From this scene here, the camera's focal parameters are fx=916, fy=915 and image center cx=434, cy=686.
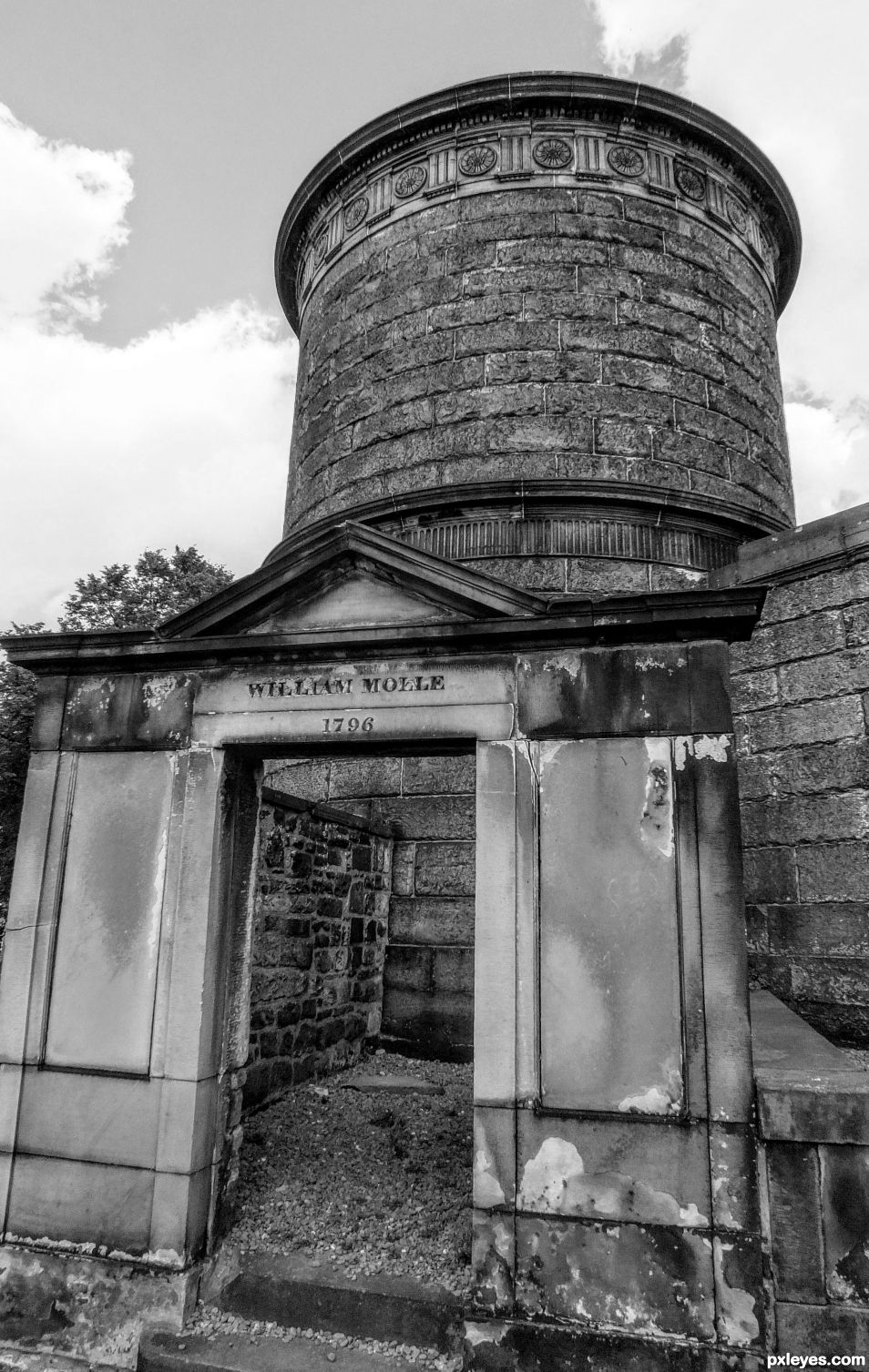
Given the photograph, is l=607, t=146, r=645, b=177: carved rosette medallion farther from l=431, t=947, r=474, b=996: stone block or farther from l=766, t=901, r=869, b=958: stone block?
l=431, t=947, r=474, b=996: stone block

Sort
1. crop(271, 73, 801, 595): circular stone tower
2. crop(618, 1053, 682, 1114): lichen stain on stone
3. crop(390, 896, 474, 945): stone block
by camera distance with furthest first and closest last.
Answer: crop(271, 73, 801, 595): circular stone tower, crop(390, 896, 474, 945): stone block, crop(618, 1053, 682, 1114): lichen stain on stone

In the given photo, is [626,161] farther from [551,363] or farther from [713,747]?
[713,747]

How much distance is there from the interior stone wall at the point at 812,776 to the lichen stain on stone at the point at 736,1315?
119 inches

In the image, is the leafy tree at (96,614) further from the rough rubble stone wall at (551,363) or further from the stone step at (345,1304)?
the stone step at (345,1304)

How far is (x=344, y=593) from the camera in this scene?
5094 mm

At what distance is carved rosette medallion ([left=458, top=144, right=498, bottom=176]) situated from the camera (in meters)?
10.6

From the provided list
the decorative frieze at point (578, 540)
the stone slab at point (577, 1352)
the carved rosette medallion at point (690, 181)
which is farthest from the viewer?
the carved rosette medallion at point (690, 181)

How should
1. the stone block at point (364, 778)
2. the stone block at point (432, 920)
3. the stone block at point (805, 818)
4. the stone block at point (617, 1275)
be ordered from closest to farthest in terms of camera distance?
the stone block at point (617, 1275) < the stone block at point (805, 818) < the stone block at point (432, 920) < the stone block at point (364, 778)

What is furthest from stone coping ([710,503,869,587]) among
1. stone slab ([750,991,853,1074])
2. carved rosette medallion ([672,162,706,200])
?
carved rosette medallion ([672,162,706,200])

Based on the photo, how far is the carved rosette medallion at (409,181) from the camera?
10969 millimetres

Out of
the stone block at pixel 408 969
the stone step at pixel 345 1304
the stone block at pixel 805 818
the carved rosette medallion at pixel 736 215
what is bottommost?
the stone step at pixel 345 1304

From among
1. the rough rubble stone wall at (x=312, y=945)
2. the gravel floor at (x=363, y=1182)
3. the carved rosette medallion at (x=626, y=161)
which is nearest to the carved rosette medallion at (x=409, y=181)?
the carved rosette medallion at (x=626, y=161)

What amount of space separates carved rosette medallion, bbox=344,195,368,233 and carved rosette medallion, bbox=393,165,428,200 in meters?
0.48

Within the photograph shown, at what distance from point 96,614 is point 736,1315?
687 inches
